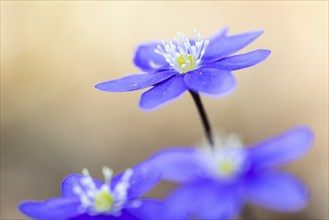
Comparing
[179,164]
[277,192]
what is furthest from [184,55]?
[277,192]

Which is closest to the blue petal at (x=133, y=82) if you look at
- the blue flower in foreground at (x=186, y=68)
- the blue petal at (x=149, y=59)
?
the blue flower in foreground at (x=186, y=68)

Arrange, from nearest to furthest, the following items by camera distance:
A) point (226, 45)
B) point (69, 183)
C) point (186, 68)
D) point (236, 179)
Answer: point (236, 179), point (69, 183), point (186, 68), point (226, 45)

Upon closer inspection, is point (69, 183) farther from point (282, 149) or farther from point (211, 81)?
point (282, 149)

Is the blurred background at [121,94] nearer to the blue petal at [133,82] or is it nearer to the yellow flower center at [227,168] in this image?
the blue petal at [133,82]

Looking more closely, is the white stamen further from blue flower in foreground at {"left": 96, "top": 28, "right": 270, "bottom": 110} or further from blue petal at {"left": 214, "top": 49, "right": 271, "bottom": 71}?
blue petal at {"left": 214, "top": 49, "right": 271, "bottom": 71}

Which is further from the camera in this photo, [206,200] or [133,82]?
[133,82]

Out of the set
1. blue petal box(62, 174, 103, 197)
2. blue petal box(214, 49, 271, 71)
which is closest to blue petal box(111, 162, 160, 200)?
blue petal box(62, 174, 103, 197)

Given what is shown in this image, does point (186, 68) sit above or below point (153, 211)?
above
